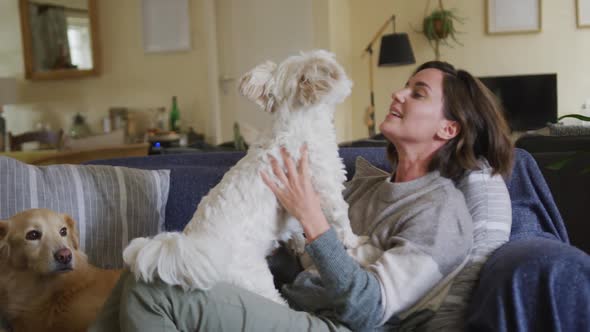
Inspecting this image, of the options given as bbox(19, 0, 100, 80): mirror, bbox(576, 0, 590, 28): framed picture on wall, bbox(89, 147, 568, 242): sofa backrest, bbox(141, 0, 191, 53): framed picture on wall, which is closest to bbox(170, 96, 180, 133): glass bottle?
bbox(141, 0, 191, 53): framed picture on wall

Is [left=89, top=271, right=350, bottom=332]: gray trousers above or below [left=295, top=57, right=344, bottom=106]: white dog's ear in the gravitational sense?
below

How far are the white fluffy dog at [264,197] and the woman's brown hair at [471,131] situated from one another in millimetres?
347

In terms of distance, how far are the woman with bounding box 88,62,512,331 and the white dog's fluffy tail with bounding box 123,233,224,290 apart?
0.04 m

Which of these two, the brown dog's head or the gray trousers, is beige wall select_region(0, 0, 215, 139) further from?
the gray trousers

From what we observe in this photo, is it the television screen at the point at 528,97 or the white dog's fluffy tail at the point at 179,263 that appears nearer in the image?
the white dog's fluffy tail at the point at 179,263

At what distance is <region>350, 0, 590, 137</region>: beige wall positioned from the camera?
613 centimetres

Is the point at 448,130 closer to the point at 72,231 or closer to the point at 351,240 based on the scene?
the point at 351,240

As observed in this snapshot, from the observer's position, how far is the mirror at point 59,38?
21.1ft

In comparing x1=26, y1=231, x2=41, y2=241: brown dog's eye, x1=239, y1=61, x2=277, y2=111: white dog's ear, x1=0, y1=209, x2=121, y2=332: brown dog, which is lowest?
x1=0, y1=209, x2=121, y2=332: brown dog

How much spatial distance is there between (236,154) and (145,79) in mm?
4282

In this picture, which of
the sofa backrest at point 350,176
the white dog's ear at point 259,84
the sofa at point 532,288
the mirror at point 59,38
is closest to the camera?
the sofa at point 532,288

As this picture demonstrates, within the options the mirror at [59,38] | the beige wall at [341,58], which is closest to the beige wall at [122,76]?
the beige wall at [341,58]

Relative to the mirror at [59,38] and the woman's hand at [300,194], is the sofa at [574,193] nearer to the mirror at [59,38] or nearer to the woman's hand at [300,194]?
the woman's hand at [300,194]

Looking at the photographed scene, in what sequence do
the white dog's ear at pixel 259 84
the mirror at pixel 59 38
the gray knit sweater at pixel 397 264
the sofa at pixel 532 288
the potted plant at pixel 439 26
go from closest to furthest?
the sofa at pixel 532 288 < the gray knit sweater at pixel 397 264 < the white dog's ear at pixel 259 84 < the potted plant at pixel 439 26 < the mirror at pixel 59 38
